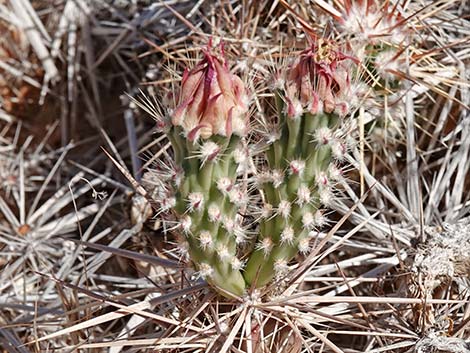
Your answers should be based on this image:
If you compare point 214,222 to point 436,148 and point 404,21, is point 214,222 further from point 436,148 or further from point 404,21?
point 436,148

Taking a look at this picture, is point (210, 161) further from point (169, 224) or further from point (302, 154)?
point (169, 224)

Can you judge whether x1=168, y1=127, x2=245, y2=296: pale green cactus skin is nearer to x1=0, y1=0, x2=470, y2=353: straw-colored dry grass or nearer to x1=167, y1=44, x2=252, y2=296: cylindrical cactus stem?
x1=167, y1=44, x2=252, y2=296: cylindrical cactus stem

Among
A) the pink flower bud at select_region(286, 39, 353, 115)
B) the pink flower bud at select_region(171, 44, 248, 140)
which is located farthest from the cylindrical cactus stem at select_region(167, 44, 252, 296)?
the pink flower bud at select_region(286, 39, 353, 115)

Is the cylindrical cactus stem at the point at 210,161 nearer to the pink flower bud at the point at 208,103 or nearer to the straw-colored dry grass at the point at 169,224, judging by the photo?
the pink flower bud at the point at 208,103

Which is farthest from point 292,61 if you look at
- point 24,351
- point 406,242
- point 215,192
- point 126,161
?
point 126,161

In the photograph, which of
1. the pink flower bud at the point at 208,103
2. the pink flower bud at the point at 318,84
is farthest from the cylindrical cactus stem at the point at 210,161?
the pink flower bud at the point at 318,84

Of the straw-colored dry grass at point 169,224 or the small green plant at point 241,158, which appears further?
the straw-colored dry grass at point 169,224

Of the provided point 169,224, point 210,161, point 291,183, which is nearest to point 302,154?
point 291,183

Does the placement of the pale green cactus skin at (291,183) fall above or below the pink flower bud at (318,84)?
below
